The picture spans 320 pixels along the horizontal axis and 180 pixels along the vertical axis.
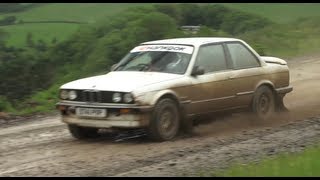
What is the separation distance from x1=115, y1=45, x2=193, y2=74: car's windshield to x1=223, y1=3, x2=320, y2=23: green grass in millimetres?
28751

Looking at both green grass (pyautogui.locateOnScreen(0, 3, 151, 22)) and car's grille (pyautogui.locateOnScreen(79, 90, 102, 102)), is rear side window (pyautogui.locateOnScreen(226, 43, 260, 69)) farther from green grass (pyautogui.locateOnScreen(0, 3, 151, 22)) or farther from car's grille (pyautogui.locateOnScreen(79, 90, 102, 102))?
green grass (pyautogui.locateOnScreen(0, 3, 151, 22))

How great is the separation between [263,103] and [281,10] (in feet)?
114

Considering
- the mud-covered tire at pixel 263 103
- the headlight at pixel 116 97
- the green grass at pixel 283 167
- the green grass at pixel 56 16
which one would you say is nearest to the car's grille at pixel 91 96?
the headlight at pixel 116 97

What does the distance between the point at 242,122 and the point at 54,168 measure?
424 centimetres

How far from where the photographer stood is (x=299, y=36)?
30672 millimetres

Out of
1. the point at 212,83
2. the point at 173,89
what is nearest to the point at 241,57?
the point at 212,83

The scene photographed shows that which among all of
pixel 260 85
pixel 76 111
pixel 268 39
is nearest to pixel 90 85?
pixel 76 111

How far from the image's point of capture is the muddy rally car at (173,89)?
30.0ft

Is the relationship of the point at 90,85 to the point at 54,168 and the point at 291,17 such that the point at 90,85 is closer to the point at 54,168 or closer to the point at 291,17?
the point at 54,168

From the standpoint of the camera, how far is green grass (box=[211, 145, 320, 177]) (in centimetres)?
660

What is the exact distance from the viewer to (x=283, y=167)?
6.91 meters

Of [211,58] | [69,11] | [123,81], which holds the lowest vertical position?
[123,81]

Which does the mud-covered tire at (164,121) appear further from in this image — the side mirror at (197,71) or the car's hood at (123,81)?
the side mirror at (197,71)

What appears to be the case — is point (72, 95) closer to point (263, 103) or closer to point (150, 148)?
point (150, 148)
